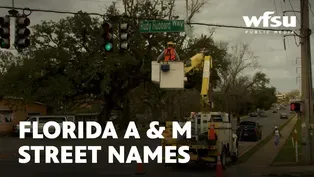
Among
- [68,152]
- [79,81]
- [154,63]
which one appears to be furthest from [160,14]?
[154,63]

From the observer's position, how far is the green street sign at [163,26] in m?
18.5

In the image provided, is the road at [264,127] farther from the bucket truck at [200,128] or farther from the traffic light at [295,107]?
the bucket truck at [200,128]

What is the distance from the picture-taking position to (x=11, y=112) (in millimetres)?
53469

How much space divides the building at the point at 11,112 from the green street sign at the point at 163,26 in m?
33.3

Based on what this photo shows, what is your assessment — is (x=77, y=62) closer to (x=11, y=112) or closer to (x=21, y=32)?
(x=11, y=112)

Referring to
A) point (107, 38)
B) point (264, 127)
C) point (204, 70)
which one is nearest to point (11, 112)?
point (204, 70)

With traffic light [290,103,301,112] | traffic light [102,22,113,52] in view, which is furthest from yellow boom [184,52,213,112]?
traffic light [102,22,113,52]

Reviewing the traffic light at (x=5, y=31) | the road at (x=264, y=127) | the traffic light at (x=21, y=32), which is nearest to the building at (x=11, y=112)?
the road at (x=264, y=127)

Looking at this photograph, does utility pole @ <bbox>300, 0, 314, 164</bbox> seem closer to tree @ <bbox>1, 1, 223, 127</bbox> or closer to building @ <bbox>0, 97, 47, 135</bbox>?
tree @ <bbox>1, 1, 223, 127</bbox>

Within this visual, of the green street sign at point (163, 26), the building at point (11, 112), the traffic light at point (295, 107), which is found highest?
the green street sign at point (163, 26)

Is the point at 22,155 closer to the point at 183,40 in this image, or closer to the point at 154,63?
the point at 154,63

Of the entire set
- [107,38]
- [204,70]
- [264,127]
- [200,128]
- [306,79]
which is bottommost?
[264,127]

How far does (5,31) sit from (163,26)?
231 inches

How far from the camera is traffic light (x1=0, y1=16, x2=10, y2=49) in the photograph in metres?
17.2
